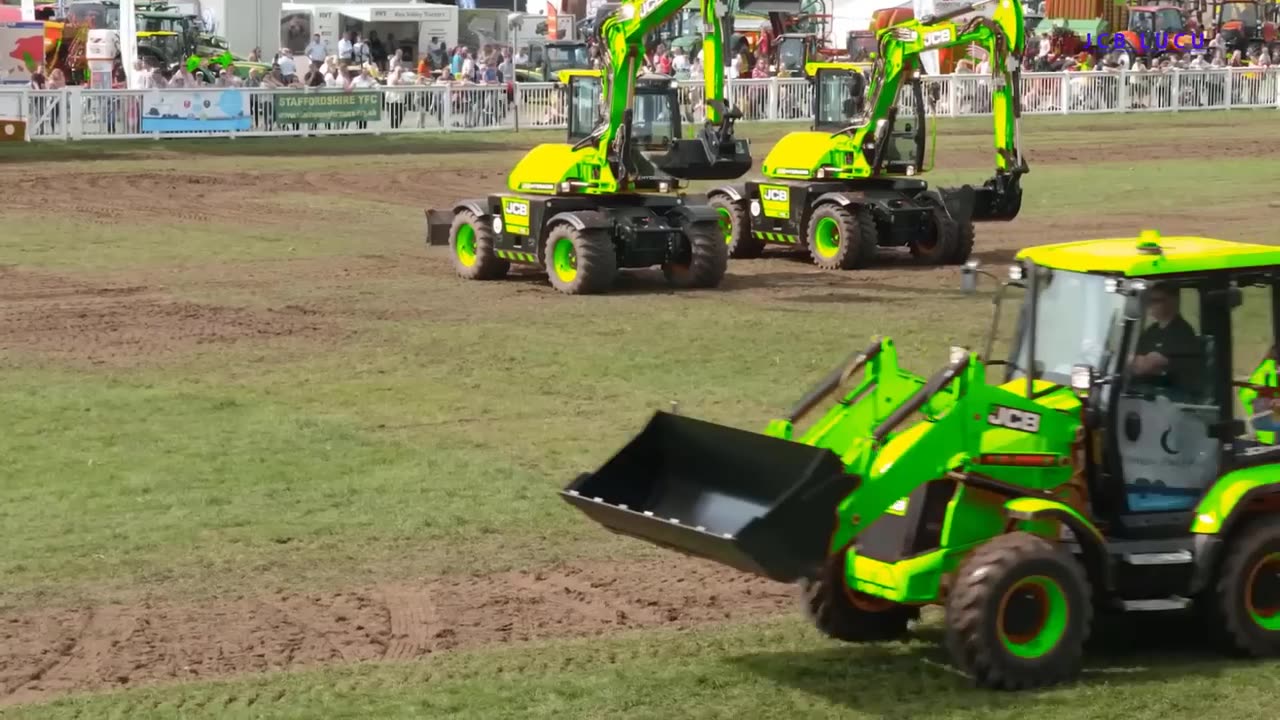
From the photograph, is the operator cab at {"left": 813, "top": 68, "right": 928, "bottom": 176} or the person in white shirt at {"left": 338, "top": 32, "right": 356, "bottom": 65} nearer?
the operator cab at {"left": 813, "top": 68, "right": 928, "bottom": 176}

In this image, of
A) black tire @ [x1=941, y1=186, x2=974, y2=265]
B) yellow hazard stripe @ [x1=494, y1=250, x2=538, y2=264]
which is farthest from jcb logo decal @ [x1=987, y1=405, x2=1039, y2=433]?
black tire @ [x1=941, y1=186, x2=974, y2=265]

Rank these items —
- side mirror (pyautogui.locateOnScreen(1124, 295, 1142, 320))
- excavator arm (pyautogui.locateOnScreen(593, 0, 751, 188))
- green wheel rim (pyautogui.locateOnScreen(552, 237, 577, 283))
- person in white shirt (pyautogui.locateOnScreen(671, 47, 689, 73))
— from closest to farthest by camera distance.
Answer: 1. side mirror (pyautogui.locateOnScreen(1124, 295, 1142, 320))
2. excavator arm (pyautogui.locateOnScreen(593, 0, 751, 188))
3. green wheel rim (pyautogui.locateOnScreen(552, 237, 577, 283))
4. person in white shirt (pyautogui.locateOnScreen(671, 47, 689, 73))

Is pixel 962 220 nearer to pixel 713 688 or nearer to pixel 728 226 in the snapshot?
pixel 728 226

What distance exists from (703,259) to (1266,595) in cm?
1279

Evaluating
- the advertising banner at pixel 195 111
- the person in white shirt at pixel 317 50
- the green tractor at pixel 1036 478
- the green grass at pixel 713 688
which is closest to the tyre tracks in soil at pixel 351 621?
the green grass at pixel 713 688

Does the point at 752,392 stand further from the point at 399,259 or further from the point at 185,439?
the point at 399,259

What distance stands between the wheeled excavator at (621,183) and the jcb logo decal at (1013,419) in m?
12.4

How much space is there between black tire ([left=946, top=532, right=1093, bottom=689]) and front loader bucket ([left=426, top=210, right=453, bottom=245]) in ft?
49.2

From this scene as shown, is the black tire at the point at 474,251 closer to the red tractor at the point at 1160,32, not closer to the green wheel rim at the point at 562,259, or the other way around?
the green wheel rim at the point at 562,259

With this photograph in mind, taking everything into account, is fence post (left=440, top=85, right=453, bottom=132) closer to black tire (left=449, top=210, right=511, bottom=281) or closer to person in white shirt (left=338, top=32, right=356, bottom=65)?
person in white shirt (left=338, top=32, right=356, bottom=65)

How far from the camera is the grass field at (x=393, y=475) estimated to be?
809cm

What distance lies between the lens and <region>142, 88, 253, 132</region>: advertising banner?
1468 inches

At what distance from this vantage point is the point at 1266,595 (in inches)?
325

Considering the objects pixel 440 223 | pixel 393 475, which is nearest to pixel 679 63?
pixel 440 223
